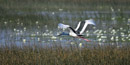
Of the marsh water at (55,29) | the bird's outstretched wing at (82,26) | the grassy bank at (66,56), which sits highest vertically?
the bird's outstretched wing at (82,26)

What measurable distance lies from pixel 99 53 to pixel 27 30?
652 centimetres

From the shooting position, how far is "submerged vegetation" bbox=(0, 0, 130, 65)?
10.1 m

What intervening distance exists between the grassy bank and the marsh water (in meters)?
0.66

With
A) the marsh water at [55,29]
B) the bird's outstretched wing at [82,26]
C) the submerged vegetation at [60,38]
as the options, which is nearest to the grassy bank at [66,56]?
the submerged vegetation at [60,38]

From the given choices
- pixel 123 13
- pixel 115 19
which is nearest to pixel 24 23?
pixel 115 19

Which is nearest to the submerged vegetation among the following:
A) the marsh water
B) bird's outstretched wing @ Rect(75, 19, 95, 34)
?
the marsh water

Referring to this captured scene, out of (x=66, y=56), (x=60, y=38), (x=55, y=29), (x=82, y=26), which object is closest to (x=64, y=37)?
(x=60, y=38)

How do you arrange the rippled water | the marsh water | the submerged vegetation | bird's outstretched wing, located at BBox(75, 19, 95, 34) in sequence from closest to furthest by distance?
the submerged vegetation
bird's outstretched wing, located at BBox(75, 19, 95, 34)
the rippled water
the marsh water

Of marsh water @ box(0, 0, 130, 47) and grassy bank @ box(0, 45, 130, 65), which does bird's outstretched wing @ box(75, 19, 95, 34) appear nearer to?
marsh water @ box(0, 0, 130, 47)

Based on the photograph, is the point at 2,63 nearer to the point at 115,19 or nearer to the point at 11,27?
the point at 11,27

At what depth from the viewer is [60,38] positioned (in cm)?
1430

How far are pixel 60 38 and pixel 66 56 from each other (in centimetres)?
421

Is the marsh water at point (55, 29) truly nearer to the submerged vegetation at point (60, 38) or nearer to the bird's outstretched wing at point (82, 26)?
the submerged vegetation at point (60, 38)

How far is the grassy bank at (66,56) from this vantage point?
32.3ft
